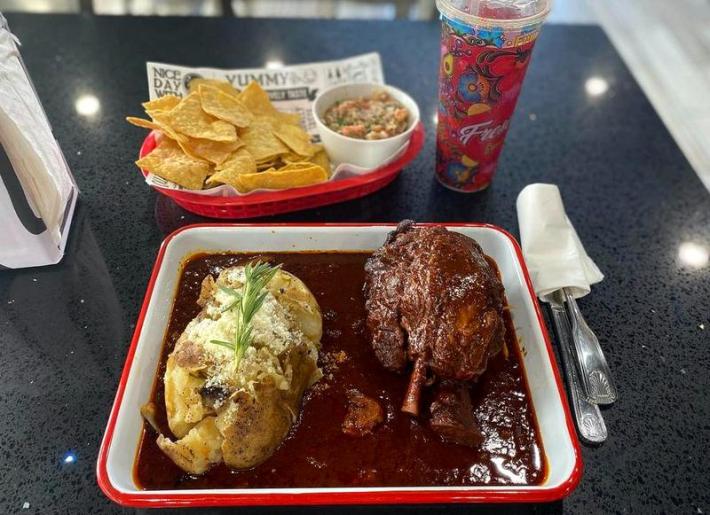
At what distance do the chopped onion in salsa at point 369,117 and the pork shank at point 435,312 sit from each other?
646mm

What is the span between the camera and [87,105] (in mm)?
2766

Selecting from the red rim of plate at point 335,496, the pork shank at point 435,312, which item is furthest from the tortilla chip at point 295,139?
the red rim of plate at point 335,496

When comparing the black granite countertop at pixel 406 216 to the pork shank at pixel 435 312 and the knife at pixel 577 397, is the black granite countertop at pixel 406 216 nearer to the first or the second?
the knife at pixel 577 397

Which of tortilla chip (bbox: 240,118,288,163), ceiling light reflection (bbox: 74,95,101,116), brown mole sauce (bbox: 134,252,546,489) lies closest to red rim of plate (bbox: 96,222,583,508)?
brown mole sauce (bbox: 134,252,546,489)

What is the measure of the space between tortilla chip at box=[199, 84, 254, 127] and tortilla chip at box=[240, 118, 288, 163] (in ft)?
0.12

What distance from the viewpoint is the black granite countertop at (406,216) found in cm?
161

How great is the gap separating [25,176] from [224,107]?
810mm

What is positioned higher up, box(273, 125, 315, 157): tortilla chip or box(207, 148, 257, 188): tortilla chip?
box(207, 148, 257, 188): tortilla chip

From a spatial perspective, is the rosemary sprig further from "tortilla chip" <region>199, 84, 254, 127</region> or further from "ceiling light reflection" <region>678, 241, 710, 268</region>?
"ceiling light reflection" <region>678, 241, 710, 268</region>

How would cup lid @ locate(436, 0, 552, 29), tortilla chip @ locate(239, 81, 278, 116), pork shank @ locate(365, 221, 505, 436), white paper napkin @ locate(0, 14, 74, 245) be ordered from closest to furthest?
1. pork shank @ locate(365, 221, 505, 436)
2. white paper napkin @ locate(0, 14, 74, 245)
3. cup lid @ locate(436, 0, 552, 29)
4. tortilla chip @ locate(239, 81, 278, 116)

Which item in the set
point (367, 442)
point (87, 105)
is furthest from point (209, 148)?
point (367, 442)

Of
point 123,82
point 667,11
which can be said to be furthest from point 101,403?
point 667,11

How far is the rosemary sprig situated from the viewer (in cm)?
147

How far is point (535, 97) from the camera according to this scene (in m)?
3.01
